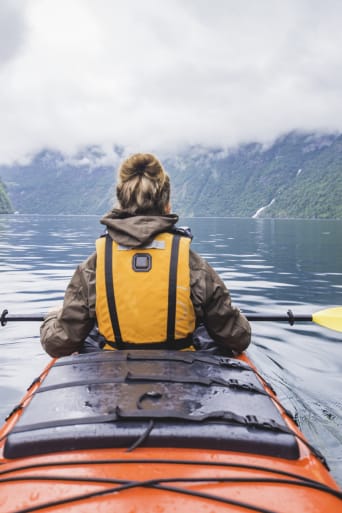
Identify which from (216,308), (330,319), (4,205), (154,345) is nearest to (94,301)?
(154,345)

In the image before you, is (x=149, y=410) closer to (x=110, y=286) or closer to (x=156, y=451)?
(x=156, y=451)

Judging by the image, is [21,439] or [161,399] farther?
[161,399]

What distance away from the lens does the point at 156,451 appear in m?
→ 2.05

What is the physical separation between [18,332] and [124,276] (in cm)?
663

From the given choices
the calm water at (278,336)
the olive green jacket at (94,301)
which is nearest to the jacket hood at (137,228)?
the olive green jacket at (94,301)

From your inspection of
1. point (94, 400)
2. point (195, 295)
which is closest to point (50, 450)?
point (94, 400)

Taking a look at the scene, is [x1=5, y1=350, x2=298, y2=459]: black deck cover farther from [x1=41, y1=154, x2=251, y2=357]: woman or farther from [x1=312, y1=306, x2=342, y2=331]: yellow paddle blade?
[x1=312, y1=306, x2=342, y2=331]: yellow paddle blade

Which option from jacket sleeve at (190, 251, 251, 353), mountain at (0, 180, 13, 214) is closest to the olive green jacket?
jacket sleeve at (190, 251, 251, 353)

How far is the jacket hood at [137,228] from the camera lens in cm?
310

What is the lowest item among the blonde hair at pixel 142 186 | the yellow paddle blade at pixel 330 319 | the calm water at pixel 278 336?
the calm water at pixel 278 336

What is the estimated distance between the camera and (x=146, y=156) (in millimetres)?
3484

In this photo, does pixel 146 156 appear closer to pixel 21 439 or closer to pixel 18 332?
pixel 21 439

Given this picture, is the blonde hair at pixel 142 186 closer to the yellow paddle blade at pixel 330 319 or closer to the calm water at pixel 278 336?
the calm water at pixel 278 336

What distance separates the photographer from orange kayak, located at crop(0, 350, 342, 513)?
68.9 inches
